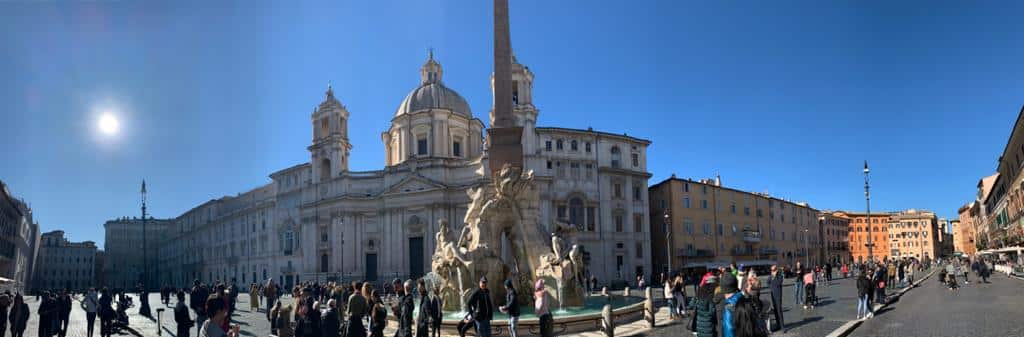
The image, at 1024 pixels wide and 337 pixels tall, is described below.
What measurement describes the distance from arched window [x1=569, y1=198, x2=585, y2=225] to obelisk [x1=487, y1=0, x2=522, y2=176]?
33155 mm

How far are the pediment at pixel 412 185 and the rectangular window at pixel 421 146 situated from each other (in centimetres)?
470

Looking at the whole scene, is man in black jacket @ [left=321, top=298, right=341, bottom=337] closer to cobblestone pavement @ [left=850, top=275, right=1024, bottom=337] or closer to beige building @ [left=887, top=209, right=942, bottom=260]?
cobblestone pavement @ [left=850, top=275, right=1024, bottom=337]

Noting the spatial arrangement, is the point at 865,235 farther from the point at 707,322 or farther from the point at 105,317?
the point at 707,322

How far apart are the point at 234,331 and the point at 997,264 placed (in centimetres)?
6429

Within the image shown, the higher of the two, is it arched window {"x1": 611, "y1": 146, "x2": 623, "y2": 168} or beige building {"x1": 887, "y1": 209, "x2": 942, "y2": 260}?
arched window {"x1": 611, "y1": 146, "x2": 623, "y2": 168}

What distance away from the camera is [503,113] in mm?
21547

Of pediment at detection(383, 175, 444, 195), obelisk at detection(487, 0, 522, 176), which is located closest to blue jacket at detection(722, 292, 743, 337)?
obelisk at detection(487, 0, 522, 176)

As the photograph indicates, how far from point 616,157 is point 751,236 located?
18.7 m

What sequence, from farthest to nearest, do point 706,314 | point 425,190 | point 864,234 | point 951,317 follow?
point 864,234 → point 425,190 → point 951,317 → point 706,314

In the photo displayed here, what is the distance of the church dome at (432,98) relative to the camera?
2474 inches

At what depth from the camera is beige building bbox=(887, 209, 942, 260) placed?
11606cm

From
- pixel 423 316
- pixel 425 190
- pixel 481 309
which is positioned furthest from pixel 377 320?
pixel 425 190

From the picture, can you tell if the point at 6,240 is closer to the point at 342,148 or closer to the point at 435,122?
the point at 342,148

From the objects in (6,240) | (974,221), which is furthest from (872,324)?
(974,221)
